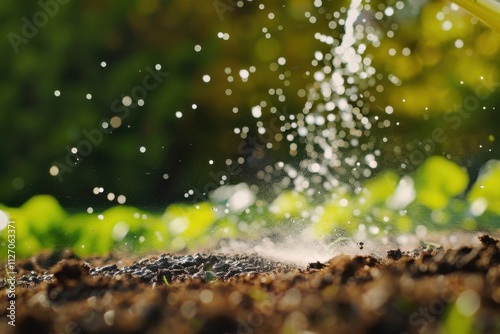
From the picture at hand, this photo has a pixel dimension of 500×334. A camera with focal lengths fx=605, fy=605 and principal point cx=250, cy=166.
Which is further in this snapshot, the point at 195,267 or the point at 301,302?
the point at 195,267

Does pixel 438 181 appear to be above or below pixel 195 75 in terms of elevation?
below

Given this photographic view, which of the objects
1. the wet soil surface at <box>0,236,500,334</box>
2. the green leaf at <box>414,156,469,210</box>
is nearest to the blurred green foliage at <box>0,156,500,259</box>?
the green leaf at <box>414,156,469,210</box>

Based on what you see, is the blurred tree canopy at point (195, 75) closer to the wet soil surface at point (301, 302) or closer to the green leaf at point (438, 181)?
the green leaf at point (438, 181)

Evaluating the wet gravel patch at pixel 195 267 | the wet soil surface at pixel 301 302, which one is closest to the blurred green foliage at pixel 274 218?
the wet gravel patch at pixel 195 267

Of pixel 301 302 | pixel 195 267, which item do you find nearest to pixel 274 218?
pixel 195 267

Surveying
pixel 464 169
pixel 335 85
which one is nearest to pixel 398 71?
pixel 335 85

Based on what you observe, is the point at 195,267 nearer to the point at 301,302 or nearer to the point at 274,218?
the point at 274,218
